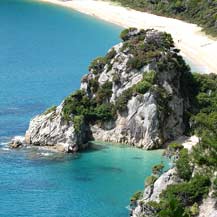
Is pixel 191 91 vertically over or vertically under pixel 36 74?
over

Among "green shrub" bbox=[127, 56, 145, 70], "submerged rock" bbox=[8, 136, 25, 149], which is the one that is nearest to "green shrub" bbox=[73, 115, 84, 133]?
"submerged rock" bbox=[8, 136, 25, 149]

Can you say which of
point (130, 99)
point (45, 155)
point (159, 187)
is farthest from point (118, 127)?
point (159, 187)

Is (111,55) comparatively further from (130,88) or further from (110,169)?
(110,169)

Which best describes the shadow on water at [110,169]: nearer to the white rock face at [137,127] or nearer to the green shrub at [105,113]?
the white rock face at [137,127]

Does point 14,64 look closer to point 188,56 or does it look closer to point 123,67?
point 188,56

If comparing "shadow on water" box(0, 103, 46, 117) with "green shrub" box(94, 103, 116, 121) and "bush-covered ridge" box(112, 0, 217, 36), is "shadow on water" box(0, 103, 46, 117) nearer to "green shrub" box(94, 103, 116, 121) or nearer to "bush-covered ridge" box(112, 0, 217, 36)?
"green shrub" box(94, 103, 116, 121)

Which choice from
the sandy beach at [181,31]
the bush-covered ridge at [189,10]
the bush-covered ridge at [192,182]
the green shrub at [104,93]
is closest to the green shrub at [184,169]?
the bush-covered ridge at [192,182]
